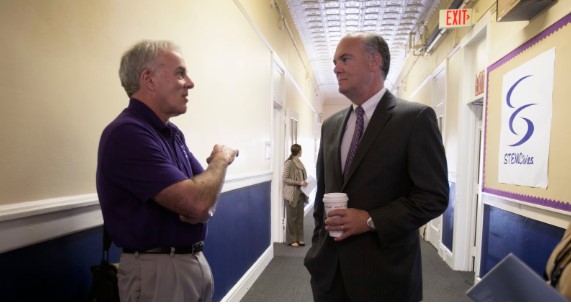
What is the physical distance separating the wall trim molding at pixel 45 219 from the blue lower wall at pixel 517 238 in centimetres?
225

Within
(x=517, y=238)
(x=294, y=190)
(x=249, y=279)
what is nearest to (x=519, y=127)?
(x=517, y=238)

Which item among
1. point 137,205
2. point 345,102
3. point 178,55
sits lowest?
point 137,205

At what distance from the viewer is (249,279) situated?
12.4 ft

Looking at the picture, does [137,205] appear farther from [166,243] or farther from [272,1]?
[272,1]

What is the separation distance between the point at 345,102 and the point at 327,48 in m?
8.01

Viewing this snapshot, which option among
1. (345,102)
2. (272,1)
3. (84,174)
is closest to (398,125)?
(84,174)

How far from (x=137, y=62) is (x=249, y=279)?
9.79 feet

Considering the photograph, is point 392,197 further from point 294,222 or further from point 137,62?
point 294,222

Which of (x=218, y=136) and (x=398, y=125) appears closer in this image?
(x=398, y=125)

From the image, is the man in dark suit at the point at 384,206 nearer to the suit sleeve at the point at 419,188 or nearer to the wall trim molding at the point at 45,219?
the suit sleeve at the point at 419,188

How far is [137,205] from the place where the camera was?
3.72ft

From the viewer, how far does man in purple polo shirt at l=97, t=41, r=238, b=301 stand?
1099 mm

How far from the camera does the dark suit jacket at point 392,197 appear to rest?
1.33 m
